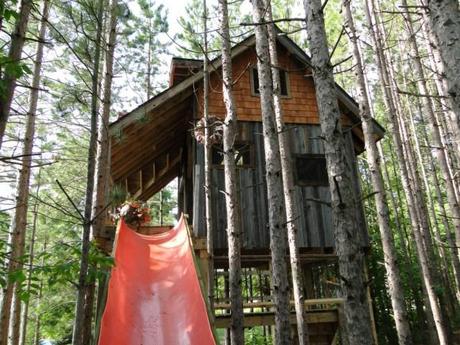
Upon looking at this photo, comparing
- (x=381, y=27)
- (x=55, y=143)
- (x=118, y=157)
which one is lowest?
(x=118, y=157)

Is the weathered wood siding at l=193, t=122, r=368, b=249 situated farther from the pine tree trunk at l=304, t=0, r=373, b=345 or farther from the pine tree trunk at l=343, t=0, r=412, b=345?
the pine tree trunk at l=304, t=0, r=373, b=345

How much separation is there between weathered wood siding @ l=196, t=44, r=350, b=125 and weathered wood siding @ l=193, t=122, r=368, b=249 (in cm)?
45

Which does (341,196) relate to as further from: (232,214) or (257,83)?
(257,83)

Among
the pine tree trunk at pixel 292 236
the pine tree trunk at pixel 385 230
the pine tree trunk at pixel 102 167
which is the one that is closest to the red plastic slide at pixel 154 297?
the pine tree trunk at pixel 102 167

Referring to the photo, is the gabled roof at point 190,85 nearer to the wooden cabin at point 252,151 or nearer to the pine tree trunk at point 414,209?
the wooden cabin at point 252,151

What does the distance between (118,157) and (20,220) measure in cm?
328

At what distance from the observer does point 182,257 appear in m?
7.48

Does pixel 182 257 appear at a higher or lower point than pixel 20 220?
lower

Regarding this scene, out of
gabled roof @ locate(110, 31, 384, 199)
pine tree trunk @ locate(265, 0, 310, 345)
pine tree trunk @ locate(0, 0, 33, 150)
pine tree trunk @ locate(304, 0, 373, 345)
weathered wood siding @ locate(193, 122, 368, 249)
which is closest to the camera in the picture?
pine tree trunk @ locate(0, 0, 33, 150)

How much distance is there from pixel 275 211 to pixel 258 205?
502cm

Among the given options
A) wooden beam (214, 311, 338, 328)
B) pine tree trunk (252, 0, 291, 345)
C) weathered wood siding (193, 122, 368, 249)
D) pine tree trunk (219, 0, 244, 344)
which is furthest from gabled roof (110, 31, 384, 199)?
wooden beam (214, 311, 338, 328)

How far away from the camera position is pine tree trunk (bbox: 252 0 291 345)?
5.34m

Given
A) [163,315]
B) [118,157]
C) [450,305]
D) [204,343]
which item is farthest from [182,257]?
[450,305]

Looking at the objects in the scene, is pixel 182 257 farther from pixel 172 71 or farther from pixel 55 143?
pixel 55 143
